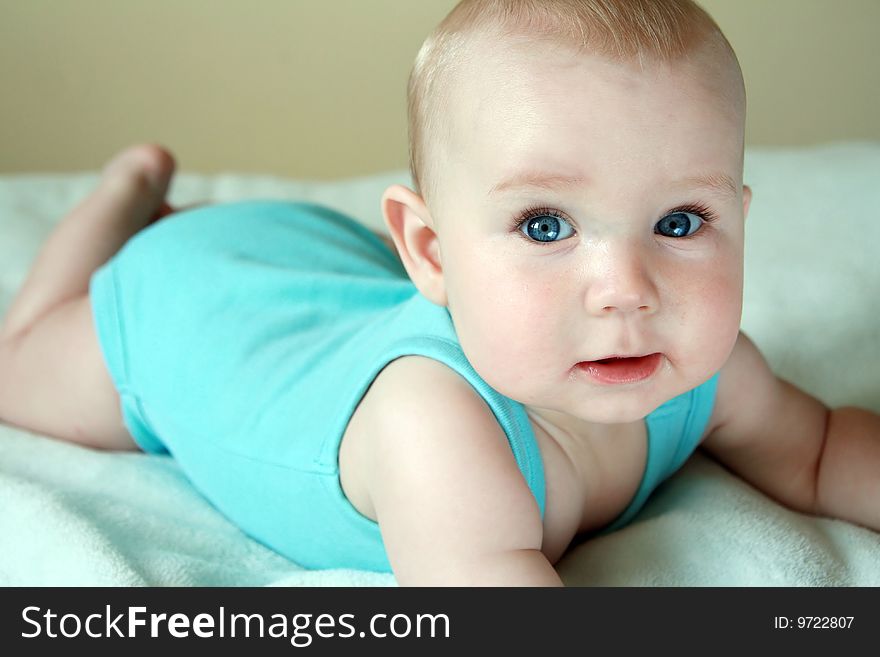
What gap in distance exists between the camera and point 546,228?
2.54ft

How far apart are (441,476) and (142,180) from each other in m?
0.95

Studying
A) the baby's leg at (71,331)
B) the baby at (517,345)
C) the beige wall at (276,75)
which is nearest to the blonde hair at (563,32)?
the baby at (517,345)

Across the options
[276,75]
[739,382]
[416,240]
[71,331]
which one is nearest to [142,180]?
[71,331]

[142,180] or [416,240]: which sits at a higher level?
[416,240]

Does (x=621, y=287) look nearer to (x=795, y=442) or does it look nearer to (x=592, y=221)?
(x=592, y=221)

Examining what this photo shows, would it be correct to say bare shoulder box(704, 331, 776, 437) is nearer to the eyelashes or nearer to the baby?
the baby

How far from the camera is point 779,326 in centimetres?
134

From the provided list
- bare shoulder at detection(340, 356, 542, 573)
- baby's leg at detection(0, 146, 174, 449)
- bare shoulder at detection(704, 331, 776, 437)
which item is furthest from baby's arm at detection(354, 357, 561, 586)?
baby's leg at detection(0, 146, 174, 449)

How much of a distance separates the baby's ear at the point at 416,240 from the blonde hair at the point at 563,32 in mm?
25

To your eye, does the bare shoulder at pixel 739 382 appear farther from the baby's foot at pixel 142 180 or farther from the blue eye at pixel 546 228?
the baby's foot at pixel 142 180

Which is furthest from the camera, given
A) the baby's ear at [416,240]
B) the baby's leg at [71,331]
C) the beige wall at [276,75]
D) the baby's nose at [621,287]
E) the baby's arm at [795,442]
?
the beige wall at [276,75]

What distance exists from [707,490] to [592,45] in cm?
47

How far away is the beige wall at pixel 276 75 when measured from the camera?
2.52 m
